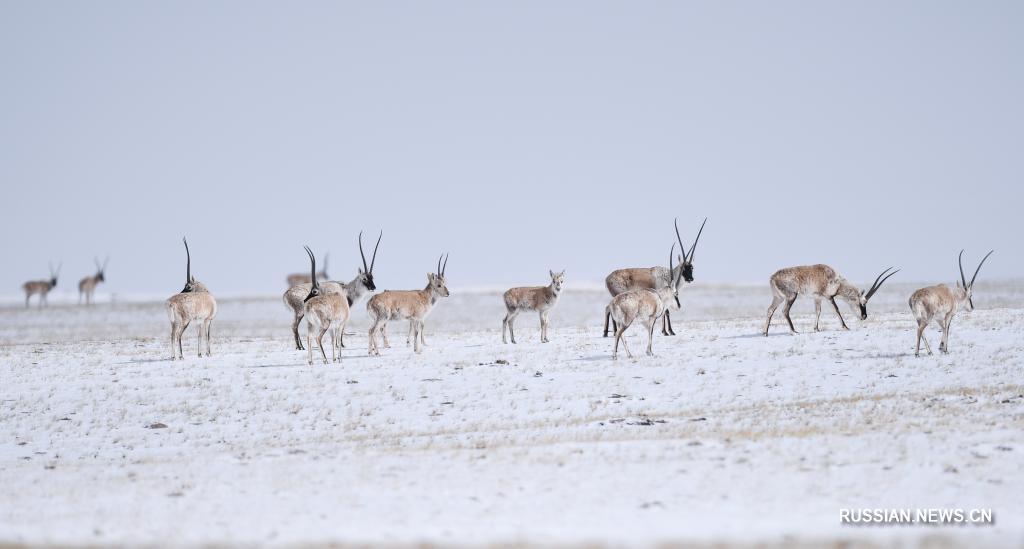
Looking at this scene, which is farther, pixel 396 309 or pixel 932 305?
pixel 396 309

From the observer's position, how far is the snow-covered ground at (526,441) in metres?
10.1

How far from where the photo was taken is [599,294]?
64875 millimetres

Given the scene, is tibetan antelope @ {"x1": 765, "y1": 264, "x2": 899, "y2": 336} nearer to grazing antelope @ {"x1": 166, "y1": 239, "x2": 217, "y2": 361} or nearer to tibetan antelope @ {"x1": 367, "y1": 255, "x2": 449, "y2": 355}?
tibetan antelope @ {"x1": 367, "y1": 255, "x2": 449, "y2": 355}

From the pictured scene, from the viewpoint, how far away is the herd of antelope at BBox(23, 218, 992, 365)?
20.5 m

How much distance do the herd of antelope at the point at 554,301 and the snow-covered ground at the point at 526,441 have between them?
77 centimetres

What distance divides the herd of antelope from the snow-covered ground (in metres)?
0.77

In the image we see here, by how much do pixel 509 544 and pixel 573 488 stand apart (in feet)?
7.79

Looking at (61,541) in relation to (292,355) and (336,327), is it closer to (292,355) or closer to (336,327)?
(336,327)

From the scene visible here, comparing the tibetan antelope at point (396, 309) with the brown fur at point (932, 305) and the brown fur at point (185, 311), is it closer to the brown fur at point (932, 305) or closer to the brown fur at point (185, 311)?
the brown fur at point (185, 311)

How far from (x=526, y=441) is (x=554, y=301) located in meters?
10.6

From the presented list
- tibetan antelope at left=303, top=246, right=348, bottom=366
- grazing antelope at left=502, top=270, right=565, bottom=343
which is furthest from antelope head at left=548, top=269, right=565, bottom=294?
tibetan antelope at left=303, top=246, right=348, bottom=366

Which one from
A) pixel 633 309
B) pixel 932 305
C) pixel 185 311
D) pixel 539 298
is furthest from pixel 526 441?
pixel 185 311

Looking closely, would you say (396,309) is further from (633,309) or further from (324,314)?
(633,309)

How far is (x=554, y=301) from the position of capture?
81.7ft
